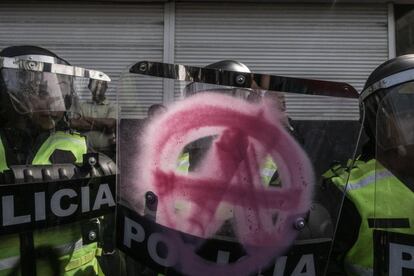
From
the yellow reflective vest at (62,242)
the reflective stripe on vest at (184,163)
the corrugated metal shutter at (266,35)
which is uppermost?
the corrugated metal shutter at (266,35)

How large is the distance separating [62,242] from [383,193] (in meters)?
1.05

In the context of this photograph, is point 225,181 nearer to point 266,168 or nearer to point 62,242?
point 266,168

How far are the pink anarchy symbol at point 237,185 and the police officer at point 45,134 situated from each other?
0.52m

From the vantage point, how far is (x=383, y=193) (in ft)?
5.52

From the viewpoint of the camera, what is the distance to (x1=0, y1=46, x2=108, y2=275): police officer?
71.1 inches

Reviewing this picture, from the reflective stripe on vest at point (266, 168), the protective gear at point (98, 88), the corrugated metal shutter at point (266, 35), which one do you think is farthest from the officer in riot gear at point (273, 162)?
the corrugated metal shutter at point (266, 35)

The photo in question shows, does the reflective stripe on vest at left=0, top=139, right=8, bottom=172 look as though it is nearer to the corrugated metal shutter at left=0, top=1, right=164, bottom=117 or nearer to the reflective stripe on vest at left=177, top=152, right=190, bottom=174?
the reflective stripe on vest at left=177, top=152, right=190, bottom=174

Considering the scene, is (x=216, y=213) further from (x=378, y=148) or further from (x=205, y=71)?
(x=378, y=148)

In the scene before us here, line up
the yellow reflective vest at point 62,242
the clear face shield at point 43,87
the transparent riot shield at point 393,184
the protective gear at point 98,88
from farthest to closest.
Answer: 1. the protective gear at point 98,88
2. the clear face shield at point 43,87
3. the yellow reflective vest at point 62,242
4. the transparent riot shield at point 393,184

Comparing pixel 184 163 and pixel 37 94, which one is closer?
pixel 184 163

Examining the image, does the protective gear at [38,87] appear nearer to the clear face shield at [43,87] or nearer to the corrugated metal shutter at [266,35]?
the clear face shield at [43,87]

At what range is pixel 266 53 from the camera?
21.6 ft

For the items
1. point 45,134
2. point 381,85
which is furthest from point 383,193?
point 45,134

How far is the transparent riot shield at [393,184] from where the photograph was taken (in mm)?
1601
